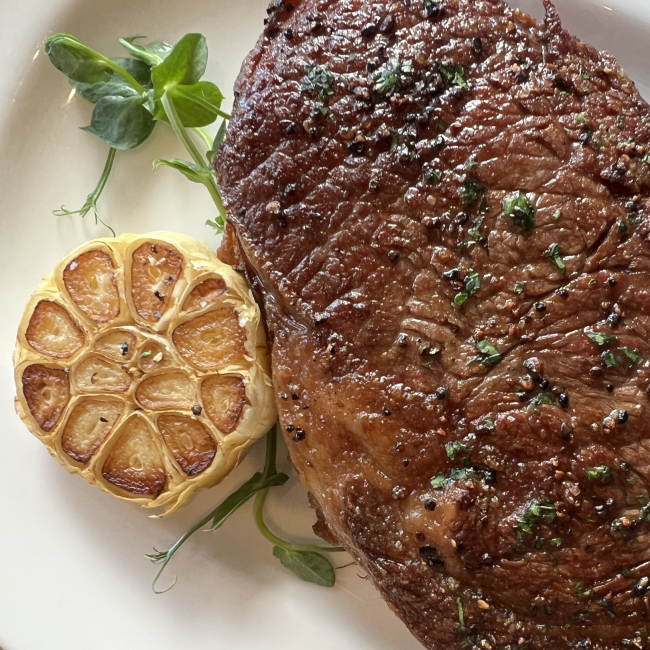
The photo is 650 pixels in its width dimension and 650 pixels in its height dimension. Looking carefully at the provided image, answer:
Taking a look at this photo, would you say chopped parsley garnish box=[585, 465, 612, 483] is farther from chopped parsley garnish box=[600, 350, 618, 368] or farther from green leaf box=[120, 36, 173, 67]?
green leaf box=[120, 36, 173, 67]

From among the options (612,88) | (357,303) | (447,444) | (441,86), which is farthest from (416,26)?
(447,444)

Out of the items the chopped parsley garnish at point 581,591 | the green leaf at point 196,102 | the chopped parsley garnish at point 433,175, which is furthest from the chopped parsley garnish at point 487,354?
the green leaf at point 196,102

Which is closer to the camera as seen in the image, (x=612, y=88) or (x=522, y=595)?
(x=522, y=595)

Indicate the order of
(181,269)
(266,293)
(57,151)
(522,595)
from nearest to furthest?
(522,595)
(266,293)
(181,269)
(57,151)

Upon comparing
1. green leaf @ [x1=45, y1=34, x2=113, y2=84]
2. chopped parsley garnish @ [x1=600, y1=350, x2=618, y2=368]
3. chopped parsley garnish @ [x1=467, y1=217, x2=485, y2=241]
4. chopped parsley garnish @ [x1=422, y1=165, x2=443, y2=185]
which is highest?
chopped parsley garnish @ [x1=422, y1=165, x2=443, y2=185]

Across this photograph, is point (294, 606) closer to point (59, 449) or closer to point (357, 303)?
point (59, 449)

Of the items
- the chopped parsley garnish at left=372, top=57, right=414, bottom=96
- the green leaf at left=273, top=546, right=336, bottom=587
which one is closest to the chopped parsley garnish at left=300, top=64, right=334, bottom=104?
the chopped parsley garnish at left=372, top=57, right=414, bottom=96
